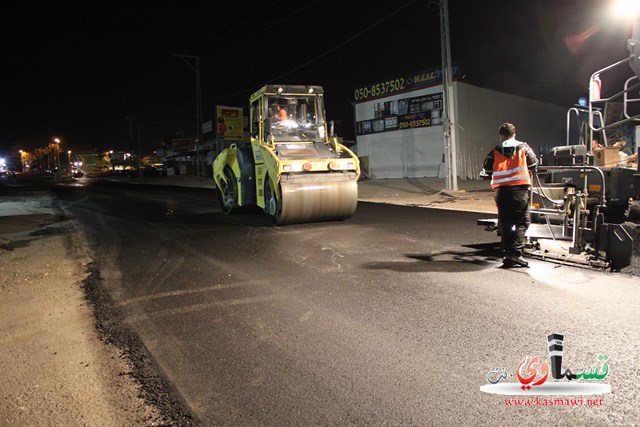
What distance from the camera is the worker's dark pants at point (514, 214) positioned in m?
5.98

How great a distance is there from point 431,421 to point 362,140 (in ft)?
96.1

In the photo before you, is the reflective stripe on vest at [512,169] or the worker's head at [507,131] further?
the worker's head at [507,131]

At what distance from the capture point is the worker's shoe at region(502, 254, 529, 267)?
611cm

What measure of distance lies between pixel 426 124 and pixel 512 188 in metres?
21.9

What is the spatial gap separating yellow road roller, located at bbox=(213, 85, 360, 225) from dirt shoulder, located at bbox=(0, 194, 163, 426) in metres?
4.27

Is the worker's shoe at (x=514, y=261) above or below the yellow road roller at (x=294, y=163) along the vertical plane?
below

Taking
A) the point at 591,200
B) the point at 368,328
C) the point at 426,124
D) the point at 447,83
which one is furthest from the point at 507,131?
the point at 426,124

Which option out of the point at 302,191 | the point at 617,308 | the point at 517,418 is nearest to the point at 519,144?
the point at 617,308

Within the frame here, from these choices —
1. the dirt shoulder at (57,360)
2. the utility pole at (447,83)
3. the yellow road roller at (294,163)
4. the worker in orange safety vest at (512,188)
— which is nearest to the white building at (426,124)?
the utility pole at (447,83)

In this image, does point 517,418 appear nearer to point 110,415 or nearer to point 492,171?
point 110,415

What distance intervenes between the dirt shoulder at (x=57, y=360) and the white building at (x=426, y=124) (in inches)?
823

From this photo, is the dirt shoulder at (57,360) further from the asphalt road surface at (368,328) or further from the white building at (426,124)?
the white building at (426,124)

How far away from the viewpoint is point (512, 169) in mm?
5969

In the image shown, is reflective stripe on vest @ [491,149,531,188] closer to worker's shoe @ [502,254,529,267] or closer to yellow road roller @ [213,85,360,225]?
worker's shoe @ [502,254,529,267]
